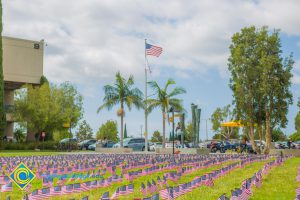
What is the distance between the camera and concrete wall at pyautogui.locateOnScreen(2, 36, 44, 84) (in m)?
53.7

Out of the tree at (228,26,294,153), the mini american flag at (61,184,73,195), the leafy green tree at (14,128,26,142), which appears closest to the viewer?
the mini american flag at (61,184,73,195)

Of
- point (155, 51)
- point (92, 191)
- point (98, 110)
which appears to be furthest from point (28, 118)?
point (92, 191)

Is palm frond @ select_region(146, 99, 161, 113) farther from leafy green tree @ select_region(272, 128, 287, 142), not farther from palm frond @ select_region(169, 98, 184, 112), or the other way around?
leafy green tree @ select_region(272, 128, 287, 142)

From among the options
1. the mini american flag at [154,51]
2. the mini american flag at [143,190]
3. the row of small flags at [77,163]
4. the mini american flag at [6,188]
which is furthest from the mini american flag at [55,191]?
the mini american flag at [154,51]

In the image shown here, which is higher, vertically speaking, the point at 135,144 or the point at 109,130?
the point at 109,130

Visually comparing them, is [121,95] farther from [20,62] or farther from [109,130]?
[109,130]

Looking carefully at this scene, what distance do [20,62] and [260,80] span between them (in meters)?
28.5

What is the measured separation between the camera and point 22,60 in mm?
54500

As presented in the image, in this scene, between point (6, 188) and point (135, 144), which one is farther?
point (135, 144)

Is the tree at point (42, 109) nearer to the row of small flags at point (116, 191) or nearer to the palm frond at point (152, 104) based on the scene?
the palm frond at point (152, 104)

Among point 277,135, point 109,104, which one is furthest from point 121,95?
point 277,135

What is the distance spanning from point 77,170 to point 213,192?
8.39 m

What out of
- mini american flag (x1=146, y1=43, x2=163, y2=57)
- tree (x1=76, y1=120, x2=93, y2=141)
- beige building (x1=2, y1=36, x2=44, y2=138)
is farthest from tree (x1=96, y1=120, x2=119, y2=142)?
mini american flag (x1=146, y1=43, x2=163, y2=57)

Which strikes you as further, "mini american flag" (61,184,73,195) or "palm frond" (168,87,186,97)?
"palm frond" (168,87,186,97)
